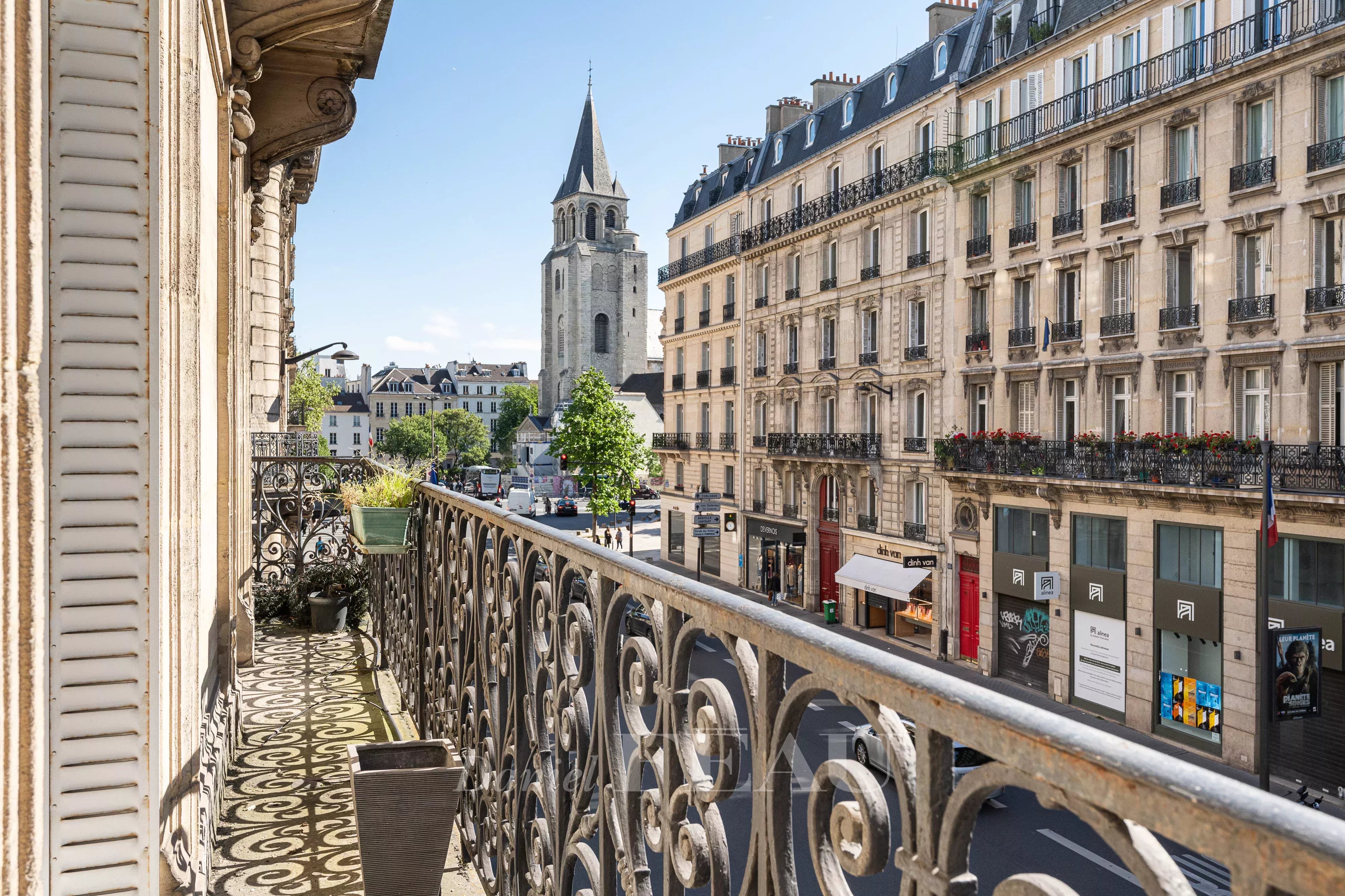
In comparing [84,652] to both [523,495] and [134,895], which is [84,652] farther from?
[523,495]

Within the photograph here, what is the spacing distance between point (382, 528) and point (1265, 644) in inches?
593

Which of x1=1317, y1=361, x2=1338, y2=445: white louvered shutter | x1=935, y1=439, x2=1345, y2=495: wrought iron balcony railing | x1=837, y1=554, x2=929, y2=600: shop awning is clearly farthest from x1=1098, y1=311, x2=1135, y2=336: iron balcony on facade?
x1=837, y1=554, x2=929, y2=600: shop awning

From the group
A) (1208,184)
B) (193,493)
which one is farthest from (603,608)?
(1208,184)

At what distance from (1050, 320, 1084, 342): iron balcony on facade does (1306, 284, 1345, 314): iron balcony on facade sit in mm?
5320

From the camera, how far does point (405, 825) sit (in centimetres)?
352

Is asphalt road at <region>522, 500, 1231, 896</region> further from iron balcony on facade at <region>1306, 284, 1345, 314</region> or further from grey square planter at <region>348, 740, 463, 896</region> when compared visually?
iron balcony on facade at <region>1306, 284, 1345, 314</region>

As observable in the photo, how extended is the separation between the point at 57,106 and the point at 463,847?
3.29m

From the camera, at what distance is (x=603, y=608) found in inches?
90.5

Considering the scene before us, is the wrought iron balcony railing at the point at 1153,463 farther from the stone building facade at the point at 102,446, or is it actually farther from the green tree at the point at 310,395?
the green tree at the point at 310,395

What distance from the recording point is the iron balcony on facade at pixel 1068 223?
22891 mm

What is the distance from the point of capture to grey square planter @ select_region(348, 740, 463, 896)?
3.47 meters

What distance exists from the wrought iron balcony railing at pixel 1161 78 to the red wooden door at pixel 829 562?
12.7 metres

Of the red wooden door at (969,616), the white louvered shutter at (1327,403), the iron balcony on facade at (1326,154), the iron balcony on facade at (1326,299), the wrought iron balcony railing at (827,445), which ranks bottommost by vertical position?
the red wooden door at (969,616)

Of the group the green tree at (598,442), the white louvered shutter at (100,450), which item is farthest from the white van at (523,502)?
the white louvered shutter at (100,450)
